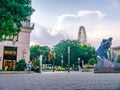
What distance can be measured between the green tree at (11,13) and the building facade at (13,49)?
90.4ft

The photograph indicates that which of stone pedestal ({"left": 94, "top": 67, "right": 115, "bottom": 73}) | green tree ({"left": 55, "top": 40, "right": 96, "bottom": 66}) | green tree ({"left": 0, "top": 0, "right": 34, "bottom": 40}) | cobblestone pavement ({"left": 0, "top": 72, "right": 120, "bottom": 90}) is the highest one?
green tree ({"left": 55, "top": 40, "right": 96, "bottom": 66})

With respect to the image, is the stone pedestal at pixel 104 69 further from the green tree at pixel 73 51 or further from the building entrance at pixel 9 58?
the green tree at pixel 73 51

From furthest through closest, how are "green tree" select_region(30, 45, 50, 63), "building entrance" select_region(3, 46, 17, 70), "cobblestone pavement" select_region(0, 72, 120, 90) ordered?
1. "green tree" select_region(30, 45, 50, 63)
2. "building entrance" select_region(3, 46, 17, 70)
3. "cobblestone pavement" select_region(0, 72, 120, 90)

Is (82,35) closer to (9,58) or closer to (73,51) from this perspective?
(73,51)

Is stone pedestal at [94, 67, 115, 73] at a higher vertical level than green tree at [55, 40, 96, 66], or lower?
lower

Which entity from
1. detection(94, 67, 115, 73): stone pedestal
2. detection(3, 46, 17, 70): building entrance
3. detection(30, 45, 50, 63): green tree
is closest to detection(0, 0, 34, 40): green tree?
detection(94, 67, 115, 73): stone pedestal

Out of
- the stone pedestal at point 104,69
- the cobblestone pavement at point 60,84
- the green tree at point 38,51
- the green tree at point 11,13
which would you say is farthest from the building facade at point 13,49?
the green tree at point 38,51

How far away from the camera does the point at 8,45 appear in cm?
5025

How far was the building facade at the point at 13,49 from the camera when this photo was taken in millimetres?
49800

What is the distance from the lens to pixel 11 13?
2008cm

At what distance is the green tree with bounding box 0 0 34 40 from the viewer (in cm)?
1873

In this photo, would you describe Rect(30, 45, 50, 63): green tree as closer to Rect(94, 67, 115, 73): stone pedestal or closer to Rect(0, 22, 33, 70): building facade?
Rect(0, 22, 33, 70): building facade

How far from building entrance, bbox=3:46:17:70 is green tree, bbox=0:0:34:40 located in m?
27.7

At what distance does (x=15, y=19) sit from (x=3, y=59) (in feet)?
98.6
